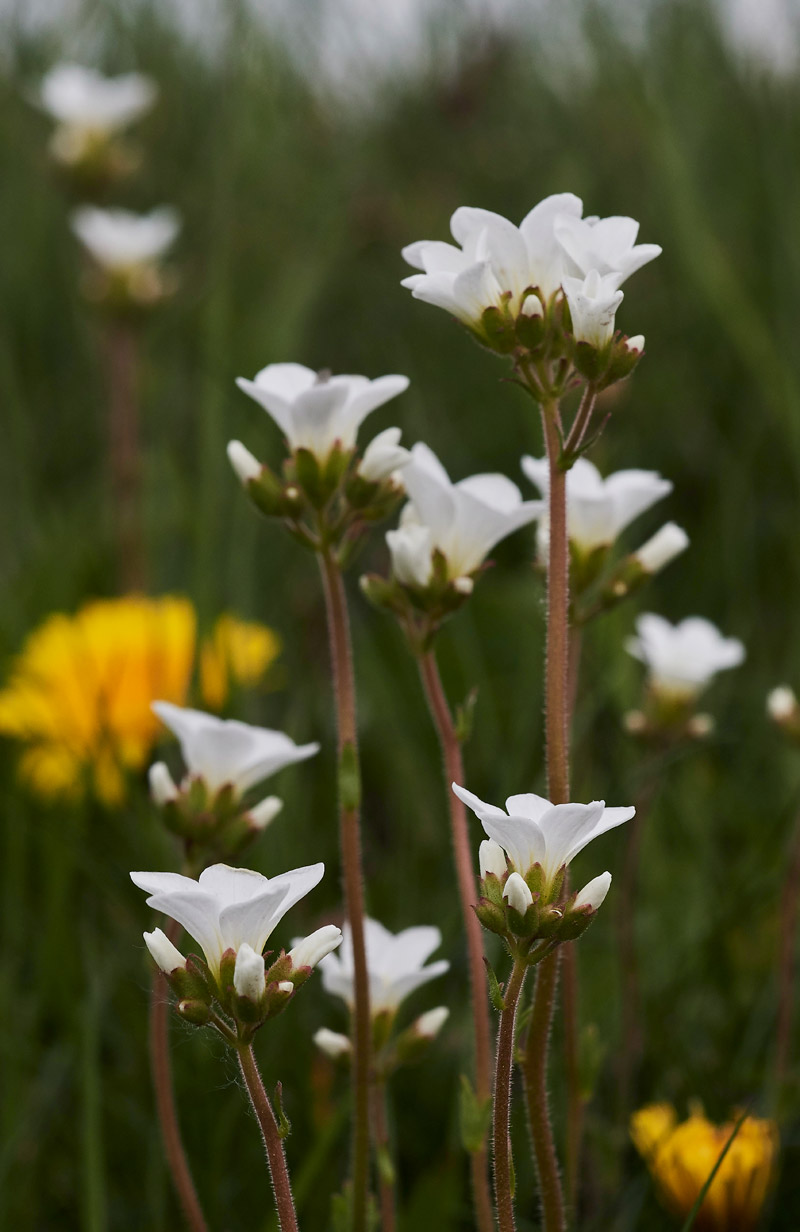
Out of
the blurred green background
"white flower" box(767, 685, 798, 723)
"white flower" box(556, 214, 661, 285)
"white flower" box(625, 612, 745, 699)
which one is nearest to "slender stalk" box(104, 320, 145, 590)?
the blurred green background

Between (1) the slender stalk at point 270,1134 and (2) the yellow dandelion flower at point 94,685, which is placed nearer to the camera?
(1) the slender stalk at point 270,1134

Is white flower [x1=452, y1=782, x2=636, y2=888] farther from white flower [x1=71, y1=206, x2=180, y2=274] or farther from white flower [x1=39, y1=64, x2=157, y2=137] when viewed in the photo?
white flower [x1=39, y1=64, x2=157, y2=137]

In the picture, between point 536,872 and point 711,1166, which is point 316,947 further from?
point 711,1166

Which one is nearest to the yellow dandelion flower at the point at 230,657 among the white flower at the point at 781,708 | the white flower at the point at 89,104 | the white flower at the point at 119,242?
the white flower at the point at 781,708

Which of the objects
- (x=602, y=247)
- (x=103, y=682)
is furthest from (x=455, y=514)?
(x=103, y=682)

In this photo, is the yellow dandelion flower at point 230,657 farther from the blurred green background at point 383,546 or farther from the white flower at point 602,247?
the white flower at point 602,247

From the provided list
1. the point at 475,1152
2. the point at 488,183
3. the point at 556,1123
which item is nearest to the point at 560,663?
the point at 475,1152

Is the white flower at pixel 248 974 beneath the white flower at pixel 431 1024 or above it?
above
